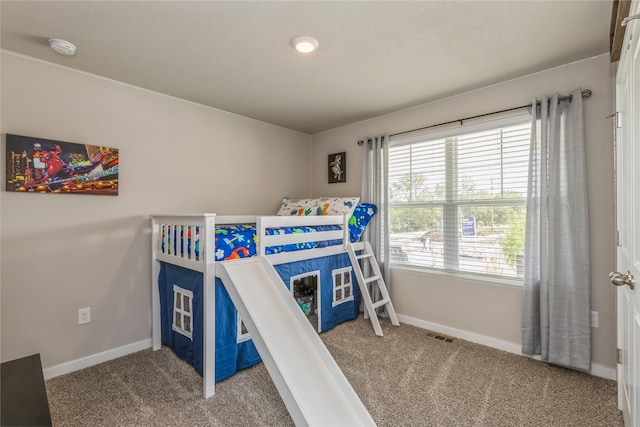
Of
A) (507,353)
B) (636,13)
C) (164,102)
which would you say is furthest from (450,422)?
(164,102)

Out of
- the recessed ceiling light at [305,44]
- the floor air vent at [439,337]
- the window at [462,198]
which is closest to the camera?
the recessed ceiling light at [305,44]

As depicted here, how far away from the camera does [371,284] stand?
11.0ft

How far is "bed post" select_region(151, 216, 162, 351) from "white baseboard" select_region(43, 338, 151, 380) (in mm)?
91

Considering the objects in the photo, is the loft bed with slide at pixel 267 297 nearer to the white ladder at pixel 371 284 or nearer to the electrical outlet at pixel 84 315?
the white ladder at pixel 371 284

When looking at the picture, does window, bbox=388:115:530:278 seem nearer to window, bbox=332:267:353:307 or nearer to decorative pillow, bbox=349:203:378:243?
decorative pillow, bbox=349:203:378:243

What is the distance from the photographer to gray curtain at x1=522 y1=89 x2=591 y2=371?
2156 mm

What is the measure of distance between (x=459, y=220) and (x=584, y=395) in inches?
58.2

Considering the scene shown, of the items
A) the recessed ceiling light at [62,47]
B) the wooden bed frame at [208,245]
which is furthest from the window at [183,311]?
the recessed ceiling light at [62,47]

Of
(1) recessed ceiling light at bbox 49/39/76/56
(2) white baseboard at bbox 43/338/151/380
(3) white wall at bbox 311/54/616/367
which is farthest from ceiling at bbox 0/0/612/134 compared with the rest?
(2) white baseboard at bbox 43/338/151/380

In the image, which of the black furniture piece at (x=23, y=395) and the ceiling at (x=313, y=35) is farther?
the ceiling at (x=313, y=35)

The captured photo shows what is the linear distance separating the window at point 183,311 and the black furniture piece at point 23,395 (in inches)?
37.5

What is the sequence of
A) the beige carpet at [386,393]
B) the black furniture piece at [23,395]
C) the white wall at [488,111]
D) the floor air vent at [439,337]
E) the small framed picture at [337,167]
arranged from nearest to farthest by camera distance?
the black furniture piece at [23,395], the beige carpet at [386,393], the white wall at [488,111], the floor air vent at [439,337], the small framed picture at [337,167]

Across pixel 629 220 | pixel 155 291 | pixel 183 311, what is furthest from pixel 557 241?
pixel 155 291

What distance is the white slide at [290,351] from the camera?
1.51m
